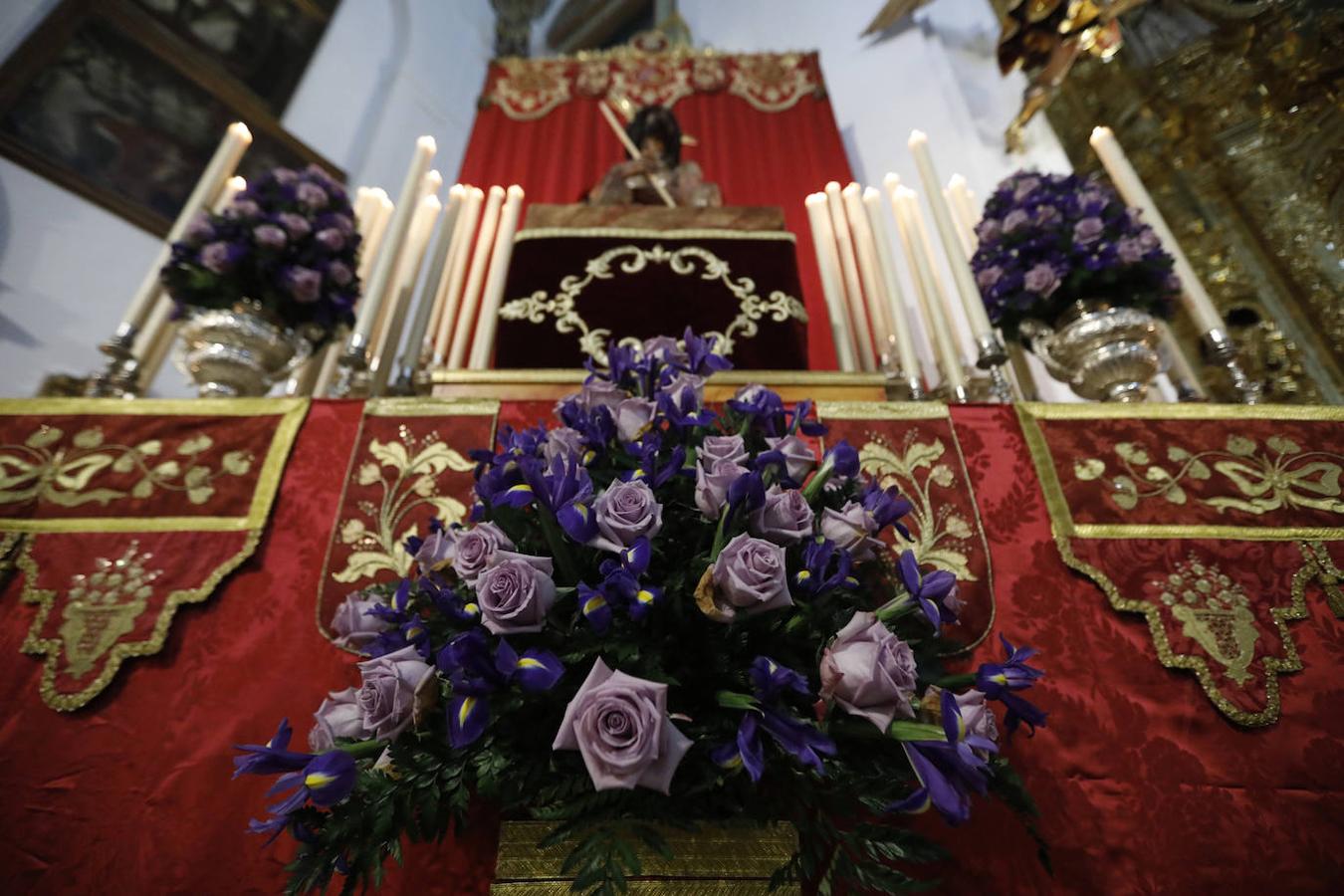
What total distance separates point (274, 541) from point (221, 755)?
0.32m

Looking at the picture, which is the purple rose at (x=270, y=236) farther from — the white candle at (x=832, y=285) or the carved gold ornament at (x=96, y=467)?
the white candle at (x=832, y=285)

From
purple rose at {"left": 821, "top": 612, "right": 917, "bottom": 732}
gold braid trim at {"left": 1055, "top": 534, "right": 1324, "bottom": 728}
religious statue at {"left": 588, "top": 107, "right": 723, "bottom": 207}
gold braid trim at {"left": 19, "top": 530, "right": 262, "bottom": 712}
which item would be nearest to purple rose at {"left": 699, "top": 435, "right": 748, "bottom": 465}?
purple rose at {"left": 821, "top": 612, "right": 917, "bottom": 732}

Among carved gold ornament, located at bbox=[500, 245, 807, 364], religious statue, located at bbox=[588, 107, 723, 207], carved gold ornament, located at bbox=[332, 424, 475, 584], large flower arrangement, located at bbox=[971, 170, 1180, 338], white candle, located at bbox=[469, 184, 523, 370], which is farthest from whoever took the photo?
religious statue, located at bbox=[588, 107, 723, 207]

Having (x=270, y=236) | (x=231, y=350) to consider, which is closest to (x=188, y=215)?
(x=270, y=236)

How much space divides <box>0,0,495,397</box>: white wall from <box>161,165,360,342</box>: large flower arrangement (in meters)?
1.12

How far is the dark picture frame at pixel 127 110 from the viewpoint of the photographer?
235 centimetres

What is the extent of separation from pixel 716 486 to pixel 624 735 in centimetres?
24

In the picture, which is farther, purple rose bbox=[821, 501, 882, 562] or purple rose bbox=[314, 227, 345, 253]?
purple rose bbox=[314, 227, 345, 253]

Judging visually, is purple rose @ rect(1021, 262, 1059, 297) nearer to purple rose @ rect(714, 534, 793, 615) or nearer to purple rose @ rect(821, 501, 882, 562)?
purple rose @ rect(821, 501, 882, 562)

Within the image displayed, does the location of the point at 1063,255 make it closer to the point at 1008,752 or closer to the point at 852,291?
the point at 852,291

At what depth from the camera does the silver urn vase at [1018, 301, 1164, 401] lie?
1.42 m

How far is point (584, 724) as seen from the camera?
481 mm

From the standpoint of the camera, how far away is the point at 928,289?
5.75 feet

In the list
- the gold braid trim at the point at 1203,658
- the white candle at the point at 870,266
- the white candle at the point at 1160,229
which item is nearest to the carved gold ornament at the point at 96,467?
the gold braid trim at the point at 1203,658
